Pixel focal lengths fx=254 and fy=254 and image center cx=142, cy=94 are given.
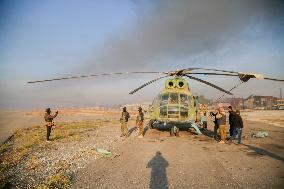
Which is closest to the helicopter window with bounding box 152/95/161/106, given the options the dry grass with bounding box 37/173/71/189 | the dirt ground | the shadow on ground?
the dirt ground

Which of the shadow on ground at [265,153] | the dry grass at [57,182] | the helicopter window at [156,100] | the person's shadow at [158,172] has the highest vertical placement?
the helicopter window at [156,100]

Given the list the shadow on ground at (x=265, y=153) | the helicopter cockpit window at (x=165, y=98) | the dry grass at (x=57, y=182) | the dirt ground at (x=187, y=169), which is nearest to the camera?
the dry grass at (x=57, y=182)

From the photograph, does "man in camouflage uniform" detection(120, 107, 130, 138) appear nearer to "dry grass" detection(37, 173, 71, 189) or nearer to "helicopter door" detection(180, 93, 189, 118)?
"helicopter door" detection(180, 93, 189, 118)

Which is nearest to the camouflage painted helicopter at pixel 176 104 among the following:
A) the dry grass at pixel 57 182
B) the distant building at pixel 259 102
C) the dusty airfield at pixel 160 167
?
the dusty airfield at pixel 160 167

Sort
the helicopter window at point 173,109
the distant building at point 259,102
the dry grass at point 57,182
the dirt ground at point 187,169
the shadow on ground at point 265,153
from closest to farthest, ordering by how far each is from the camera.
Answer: the dry grass at point 57,182
the dirt ground at point 187,169
the shadow on ground at point 265,153
the helicopter window at point 173,109
the distant building at point 259,102

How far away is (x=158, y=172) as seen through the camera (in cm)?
779

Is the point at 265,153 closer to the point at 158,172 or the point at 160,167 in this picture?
the point at 160,167

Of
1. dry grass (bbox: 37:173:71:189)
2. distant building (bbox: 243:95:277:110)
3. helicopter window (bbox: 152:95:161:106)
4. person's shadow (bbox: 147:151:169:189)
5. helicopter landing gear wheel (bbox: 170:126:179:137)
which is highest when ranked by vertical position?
distant building (bbox: 243:95:277:110)

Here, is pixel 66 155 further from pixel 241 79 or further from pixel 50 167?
pixel 241 79

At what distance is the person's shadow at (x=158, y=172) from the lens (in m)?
6.55

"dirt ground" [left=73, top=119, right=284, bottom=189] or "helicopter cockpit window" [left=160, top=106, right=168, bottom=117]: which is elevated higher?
"helicopter cockpit window" [left=160, top=106, right=168, bottom=117]

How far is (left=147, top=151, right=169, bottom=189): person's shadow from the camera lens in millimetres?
6552

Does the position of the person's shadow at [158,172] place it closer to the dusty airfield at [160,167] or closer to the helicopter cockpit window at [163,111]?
the dusty airfield at [160,167]

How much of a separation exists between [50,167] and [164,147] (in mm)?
5514
